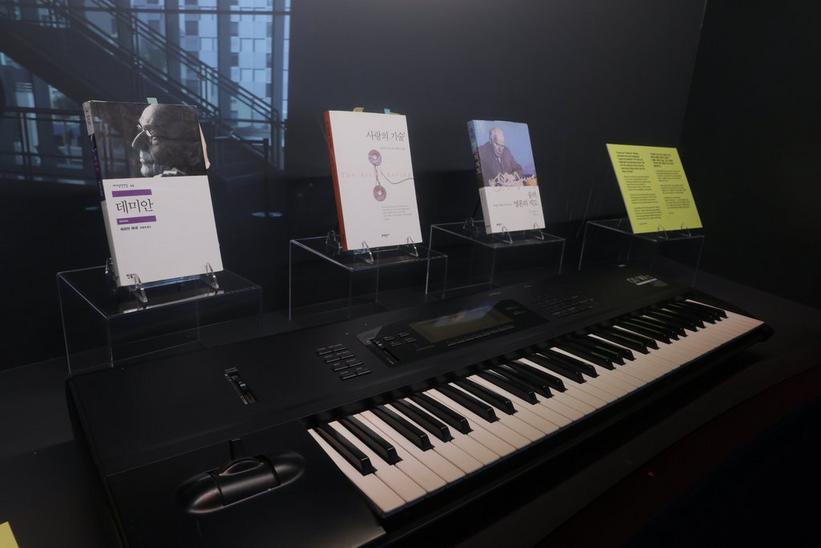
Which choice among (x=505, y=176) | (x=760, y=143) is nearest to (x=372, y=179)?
(x=505, y=176)

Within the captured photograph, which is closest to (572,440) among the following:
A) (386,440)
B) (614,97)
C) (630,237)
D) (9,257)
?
(386,440)

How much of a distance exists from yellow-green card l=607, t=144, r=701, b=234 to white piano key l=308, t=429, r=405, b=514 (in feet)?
5.65

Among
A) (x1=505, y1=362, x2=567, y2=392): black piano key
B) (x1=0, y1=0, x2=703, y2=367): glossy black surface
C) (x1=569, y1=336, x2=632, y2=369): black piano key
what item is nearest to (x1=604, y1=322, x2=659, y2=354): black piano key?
(x1=569, y1=336, x2=632, y2=369): black piano key

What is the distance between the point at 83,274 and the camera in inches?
45.9

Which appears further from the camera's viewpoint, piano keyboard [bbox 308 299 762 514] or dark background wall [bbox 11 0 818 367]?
dark background wall [bbox 11 0 818 367]

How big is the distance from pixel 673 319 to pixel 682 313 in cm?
7

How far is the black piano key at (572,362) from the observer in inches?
40.6

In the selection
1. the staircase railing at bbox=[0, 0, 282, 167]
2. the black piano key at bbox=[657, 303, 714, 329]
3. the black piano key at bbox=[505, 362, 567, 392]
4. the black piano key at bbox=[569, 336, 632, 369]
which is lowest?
the black piano key at bbox=[505, 362, 567, 392]

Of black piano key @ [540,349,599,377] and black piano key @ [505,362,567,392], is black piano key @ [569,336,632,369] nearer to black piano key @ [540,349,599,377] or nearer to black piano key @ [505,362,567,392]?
black piano key @ [540,349,599,377]

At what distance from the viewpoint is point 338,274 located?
170cm

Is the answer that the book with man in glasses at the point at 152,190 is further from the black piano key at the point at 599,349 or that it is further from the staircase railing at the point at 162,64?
the black piano key at the point at 599,349

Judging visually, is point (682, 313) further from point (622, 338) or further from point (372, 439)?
point (372, 439)

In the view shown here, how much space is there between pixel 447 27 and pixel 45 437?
62.6 inches

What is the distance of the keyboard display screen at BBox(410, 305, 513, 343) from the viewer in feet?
3.43
